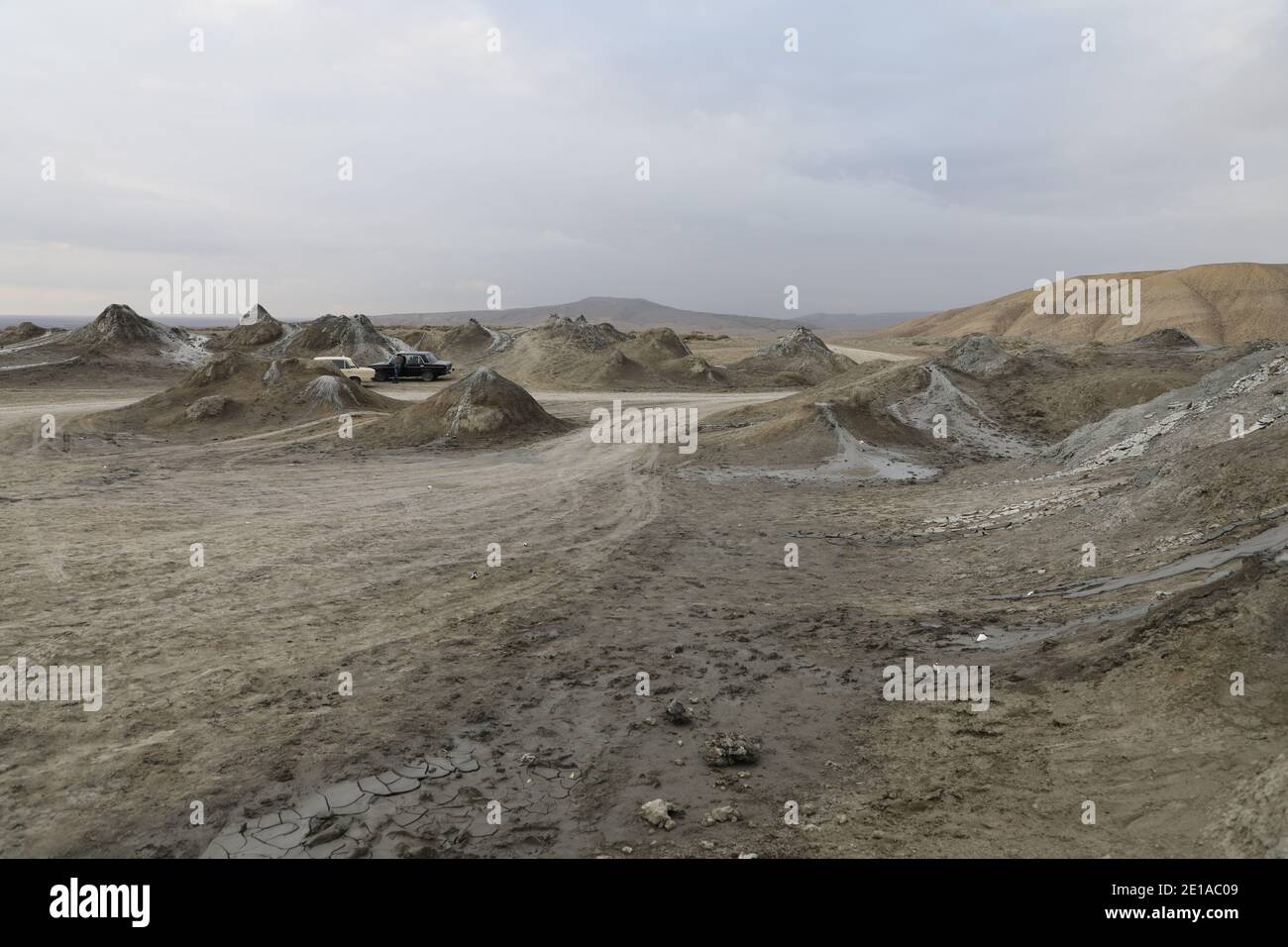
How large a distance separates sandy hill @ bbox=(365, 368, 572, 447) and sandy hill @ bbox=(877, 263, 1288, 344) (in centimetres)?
5444

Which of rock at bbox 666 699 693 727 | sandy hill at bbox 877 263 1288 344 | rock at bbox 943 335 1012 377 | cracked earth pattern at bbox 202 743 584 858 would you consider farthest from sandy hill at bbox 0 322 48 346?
sandy hill at bbox 877 263 1288 344

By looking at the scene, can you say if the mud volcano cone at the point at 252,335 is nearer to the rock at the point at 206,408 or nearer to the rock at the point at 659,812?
the rock at the point at 206,408

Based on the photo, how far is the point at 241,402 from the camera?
24188 mm

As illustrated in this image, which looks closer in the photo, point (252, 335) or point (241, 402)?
point (241, 402)

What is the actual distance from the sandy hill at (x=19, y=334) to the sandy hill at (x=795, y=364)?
35.9 m

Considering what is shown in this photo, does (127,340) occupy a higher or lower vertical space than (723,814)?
higher

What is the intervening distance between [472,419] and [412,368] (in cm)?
1671

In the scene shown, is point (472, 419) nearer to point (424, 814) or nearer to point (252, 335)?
point (424, 814)

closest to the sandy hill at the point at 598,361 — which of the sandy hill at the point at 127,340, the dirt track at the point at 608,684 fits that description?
the sandy hill at the point at 127,340

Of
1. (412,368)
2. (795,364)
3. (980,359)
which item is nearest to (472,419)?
(412,368)

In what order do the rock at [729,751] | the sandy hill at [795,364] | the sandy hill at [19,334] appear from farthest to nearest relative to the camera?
the sandy hill at [795,364]
the sandy hill at [19,334]
the rock at [729,751]

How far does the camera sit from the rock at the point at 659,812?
528 centimetres
